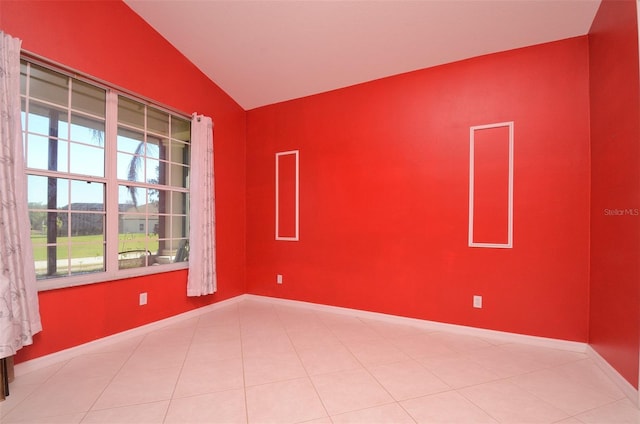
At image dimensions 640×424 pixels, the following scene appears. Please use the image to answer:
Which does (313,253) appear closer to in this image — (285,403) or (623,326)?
(285,403)

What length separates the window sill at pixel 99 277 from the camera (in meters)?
2.23

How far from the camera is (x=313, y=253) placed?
147 inches

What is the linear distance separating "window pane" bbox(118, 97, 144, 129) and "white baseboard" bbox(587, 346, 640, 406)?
4.50 metres

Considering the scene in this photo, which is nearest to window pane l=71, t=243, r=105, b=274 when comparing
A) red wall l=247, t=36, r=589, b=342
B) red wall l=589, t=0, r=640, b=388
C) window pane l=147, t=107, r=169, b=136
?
window pane l=147, t=107, r=169, b=136

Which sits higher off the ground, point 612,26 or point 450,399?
point 612,26

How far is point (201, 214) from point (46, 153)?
4.68 feet

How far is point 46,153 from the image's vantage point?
2293 mm

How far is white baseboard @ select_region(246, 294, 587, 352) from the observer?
8.24ft

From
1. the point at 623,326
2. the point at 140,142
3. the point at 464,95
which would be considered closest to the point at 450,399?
the point at 623,326

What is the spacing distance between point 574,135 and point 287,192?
305 cm

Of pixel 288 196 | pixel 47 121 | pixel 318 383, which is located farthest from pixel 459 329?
pixel 47 121

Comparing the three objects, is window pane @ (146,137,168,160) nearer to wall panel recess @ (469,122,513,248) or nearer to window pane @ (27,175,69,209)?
window pane @ (27,175,69,209)

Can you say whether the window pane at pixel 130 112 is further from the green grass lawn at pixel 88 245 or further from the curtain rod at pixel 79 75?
the green grass lawn at pixel 88 245

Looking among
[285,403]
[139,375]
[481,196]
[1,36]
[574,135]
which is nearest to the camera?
[285,403]
